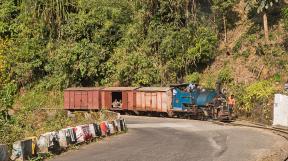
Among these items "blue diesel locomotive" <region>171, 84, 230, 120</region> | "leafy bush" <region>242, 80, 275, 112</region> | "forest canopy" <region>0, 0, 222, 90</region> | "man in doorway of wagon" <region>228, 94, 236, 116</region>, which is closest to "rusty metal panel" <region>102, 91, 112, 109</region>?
"forest canopy" <region>0, 0, 222, 90</region>

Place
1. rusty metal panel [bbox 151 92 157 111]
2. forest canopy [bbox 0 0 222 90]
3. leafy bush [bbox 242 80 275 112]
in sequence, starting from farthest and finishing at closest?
forest canopy [bbox 0 0 222 90] < rusty metal panel [bbox 151 92 157 111] < leafy bush [bbox 242 80 275 112]

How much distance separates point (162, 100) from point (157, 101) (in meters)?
0.77

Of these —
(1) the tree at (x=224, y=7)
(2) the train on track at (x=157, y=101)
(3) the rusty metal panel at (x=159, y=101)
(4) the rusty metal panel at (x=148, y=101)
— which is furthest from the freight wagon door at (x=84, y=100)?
(1) the tree at (x=224, y=7)

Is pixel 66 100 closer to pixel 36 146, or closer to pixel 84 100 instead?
pixel 84 100

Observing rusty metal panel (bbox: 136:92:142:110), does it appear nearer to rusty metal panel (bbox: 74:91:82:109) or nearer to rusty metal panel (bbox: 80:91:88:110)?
rusty metal panel (bbox: 80:91:88:110)

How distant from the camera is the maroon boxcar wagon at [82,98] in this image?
5209 centimetres

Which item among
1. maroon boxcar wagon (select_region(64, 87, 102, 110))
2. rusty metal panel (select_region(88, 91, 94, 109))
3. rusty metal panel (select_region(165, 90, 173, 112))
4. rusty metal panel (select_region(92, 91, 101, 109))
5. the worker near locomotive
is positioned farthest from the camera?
rusty metal panel (select_region(88, 91, 94, 109))

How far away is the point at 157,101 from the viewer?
45.7 meters

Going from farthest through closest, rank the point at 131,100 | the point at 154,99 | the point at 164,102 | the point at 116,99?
the point at 116,99
the point at 131,100
the point at 154,99
the point at 164,102

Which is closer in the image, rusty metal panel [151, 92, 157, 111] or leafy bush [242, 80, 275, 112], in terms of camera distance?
leafy bush [242, 80, 275, 112]

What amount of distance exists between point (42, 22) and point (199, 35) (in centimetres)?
2232

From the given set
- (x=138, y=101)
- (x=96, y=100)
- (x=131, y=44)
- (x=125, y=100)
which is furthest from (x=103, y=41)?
(x=138, y=101)

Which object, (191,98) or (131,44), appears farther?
(131,44)

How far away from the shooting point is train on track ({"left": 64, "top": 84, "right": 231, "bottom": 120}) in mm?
39250
